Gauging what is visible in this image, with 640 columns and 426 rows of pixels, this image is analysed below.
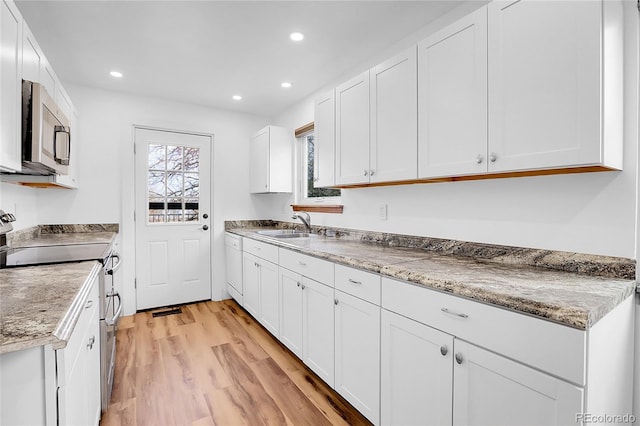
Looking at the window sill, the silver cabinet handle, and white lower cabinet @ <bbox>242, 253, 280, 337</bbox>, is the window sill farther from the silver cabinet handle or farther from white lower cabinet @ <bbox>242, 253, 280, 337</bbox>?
the silver cabinet handle

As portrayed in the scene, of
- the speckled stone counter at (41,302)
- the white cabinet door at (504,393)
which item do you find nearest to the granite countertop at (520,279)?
the white cabinet door at (504,393)

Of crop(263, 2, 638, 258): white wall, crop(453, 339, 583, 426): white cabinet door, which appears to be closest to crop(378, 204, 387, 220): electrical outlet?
crop(263, 2, 638, 258): white wall

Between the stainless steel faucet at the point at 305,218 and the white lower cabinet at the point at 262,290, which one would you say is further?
the stainless steel faucet at the point at 305,218

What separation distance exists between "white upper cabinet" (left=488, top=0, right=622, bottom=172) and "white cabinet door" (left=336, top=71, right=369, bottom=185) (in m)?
0.87

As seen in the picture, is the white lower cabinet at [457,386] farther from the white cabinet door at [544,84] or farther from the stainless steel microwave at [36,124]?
the stainless steel microwave at [36,124]

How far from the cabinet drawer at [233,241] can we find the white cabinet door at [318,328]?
1518 mm

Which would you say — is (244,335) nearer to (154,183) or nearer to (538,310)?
(154,183)

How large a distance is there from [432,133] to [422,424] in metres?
1.41

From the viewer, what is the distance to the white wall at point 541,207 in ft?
4.23

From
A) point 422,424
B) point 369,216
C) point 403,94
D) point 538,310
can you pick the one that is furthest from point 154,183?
point 538,310

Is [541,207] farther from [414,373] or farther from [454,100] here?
[414,373]

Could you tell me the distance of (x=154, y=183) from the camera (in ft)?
11.8

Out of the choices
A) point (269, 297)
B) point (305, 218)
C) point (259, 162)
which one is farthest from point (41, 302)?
point (259, 162)

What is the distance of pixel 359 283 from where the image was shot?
5.51ft
